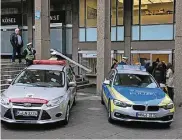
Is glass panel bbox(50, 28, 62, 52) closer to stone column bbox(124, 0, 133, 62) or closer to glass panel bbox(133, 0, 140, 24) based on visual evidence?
stone column bbox(124, 0, 133, 62)

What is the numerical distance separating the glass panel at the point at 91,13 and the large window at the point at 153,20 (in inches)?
112

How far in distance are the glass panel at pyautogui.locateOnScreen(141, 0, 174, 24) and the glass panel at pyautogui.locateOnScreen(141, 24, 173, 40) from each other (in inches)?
13.3

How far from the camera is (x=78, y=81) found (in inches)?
719

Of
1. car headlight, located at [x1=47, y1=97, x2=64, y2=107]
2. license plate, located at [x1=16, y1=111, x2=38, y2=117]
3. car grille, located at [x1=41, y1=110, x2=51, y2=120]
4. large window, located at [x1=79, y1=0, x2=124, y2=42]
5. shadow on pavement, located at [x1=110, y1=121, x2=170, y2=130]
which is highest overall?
large window, located at [x1=79, y1=0, x2=124, y2=42]

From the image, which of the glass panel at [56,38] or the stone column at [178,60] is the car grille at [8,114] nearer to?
the stone column at [178,60]

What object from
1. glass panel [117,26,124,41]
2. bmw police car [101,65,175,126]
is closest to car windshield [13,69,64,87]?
bmw police car [101,65,175,126]

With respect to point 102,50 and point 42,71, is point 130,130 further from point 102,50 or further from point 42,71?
point 102,50

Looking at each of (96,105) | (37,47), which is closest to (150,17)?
(37,47)

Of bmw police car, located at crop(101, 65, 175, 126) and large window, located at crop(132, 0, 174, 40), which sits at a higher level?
large window, located at crop(132, 0, 174, 40)

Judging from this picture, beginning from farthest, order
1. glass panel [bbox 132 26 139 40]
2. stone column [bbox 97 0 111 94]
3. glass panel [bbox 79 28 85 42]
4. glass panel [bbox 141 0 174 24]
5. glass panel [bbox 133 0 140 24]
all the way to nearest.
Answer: glass panel [bbox 79 28 85 42]
glass panel [bbox 133 0 140 24]
glass panel [bbox 132 26 139 40]
glass panel [bbox 141 0 174 24]
stone column [bbox 97 0 111 94]

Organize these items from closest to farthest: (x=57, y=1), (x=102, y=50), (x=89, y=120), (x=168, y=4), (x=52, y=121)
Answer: (x=52, y=121), (x=89, y=120), (x=102, y=50), (x=168, y=4), (x=57, y=1)

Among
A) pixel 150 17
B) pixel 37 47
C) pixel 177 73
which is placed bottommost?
pixel 177 73

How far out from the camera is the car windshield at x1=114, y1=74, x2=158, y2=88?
33.7 ft

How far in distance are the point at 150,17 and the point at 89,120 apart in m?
12.2
